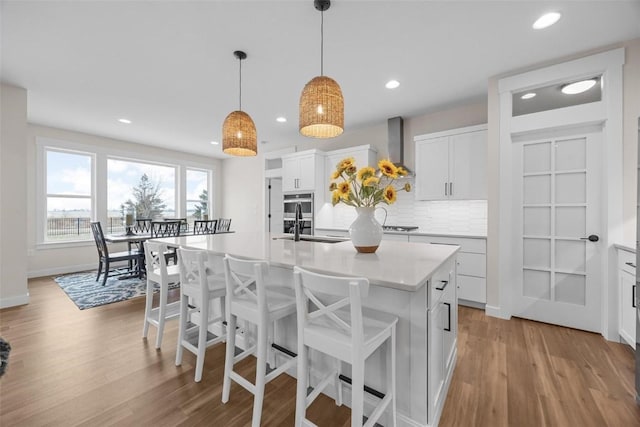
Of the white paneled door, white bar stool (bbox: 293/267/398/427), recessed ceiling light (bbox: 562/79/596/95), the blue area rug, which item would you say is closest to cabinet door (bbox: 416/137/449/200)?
the white paneled door

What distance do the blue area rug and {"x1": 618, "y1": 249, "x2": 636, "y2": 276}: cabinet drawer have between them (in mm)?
4396

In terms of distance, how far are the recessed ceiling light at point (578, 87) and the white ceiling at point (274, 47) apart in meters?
0.34

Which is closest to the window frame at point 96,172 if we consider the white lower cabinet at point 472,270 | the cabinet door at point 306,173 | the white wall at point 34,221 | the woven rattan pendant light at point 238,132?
the white wall at point 34,221

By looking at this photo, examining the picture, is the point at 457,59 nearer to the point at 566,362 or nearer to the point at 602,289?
the point at 602,289

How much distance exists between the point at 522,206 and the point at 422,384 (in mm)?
2514

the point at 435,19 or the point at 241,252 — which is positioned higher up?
the point at 435,19

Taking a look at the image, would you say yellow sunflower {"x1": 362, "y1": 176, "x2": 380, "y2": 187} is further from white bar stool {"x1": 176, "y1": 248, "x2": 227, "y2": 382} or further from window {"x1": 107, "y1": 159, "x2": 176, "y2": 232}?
window {"x1": 107, "y1": 159, "x2": 176, "y2": 232}

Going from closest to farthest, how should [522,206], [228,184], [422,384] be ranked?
1. [422,384]
2. [522,206]
3. [228,184]

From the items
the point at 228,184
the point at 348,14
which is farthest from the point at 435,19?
the point at 228,184

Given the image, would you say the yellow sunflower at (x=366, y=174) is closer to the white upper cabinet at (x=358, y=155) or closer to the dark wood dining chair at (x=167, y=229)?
the white upper cabinet at (x=358, y=155)

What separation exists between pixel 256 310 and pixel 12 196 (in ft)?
12.8

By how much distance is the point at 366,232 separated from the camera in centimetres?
184

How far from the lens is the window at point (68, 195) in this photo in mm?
4887

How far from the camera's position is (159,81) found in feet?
10.2
